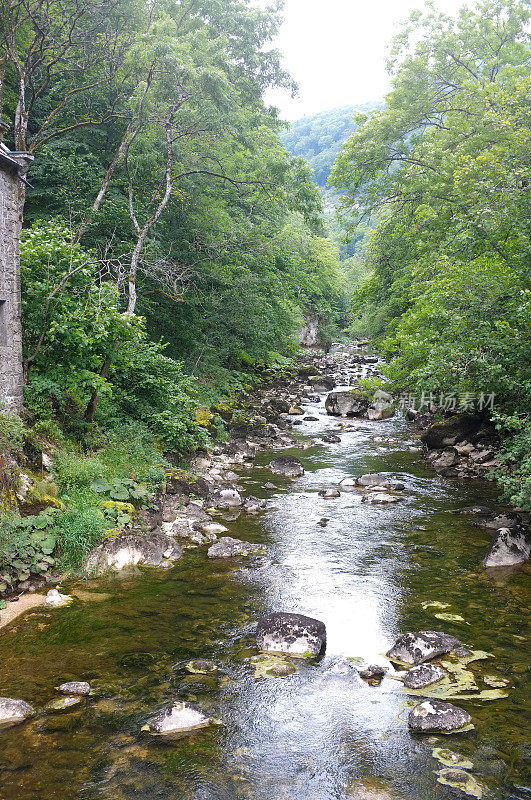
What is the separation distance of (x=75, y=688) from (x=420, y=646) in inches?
154

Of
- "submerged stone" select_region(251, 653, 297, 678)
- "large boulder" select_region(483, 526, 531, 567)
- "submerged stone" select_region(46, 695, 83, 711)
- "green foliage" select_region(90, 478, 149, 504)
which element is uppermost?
"green foliage" select_region(90, 478, 149, 504)

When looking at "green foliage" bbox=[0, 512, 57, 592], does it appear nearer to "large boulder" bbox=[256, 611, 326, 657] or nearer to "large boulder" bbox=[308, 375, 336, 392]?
"large boulder" bbox=[256, 611, 326, 657]

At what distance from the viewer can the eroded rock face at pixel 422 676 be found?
220 inches

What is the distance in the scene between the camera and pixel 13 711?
4918mm

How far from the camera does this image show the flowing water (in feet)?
14.0

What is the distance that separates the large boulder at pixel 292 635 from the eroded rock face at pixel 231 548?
2.64 meters

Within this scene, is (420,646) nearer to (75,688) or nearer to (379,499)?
(75,688)

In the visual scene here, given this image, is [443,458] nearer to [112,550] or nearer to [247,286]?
[247,286]

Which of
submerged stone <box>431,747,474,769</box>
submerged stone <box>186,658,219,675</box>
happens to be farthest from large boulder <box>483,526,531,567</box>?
submerged stone <box>186,658,219,675</box>

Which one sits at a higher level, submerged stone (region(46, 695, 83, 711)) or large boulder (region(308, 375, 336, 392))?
large boulder (region(308, 375, 336, 392))

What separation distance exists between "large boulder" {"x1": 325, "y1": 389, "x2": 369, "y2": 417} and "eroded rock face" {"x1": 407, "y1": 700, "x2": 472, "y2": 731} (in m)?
19.9

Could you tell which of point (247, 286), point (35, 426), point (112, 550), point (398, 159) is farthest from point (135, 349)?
point (398, 159)

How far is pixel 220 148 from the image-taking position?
1817cm

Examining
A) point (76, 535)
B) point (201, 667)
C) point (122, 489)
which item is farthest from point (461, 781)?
point (122, 489)
